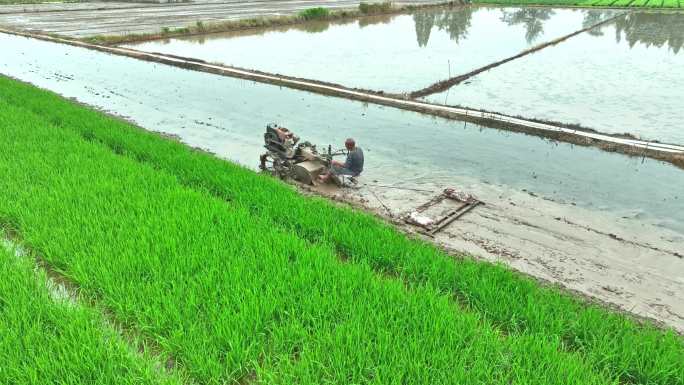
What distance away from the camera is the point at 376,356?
2852 millimetres

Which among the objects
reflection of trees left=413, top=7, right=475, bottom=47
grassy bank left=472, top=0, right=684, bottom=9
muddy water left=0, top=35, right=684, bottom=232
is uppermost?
grassy bank left=472, top=0, right=684, bottom=9

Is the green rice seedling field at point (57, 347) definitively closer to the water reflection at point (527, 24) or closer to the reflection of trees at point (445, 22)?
the water reflection at point (527, 24)

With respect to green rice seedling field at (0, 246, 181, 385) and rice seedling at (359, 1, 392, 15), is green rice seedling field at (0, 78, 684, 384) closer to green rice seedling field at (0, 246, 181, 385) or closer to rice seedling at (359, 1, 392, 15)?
green rice seedling field at (0, 246, 181, 385)

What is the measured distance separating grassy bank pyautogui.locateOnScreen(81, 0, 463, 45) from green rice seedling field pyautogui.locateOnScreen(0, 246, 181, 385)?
18933 mm

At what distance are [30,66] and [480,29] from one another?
19.7 metres

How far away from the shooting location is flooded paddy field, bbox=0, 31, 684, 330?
15.2 feet

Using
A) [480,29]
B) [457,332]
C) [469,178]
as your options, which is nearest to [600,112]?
[469,178]

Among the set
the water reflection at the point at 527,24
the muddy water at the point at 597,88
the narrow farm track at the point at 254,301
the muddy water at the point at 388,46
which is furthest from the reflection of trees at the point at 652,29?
the narrow farm track at the point at 254,301

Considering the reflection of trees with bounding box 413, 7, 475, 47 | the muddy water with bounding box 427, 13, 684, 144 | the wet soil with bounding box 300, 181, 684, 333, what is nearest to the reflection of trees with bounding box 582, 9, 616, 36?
the muddy water with bounding box 427, 13, 684, 144

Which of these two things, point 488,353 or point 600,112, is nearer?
point 488,353

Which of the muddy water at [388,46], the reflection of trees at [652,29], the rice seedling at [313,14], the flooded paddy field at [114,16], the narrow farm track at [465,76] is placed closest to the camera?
the narrow farm track at [465,76]

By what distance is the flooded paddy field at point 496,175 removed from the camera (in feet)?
15.2

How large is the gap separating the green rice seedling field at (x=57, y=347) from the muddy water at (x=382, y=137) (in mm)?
4640

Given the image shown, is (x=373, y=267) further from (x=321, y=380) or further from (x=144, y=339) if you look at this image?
(x=144, y=339)
